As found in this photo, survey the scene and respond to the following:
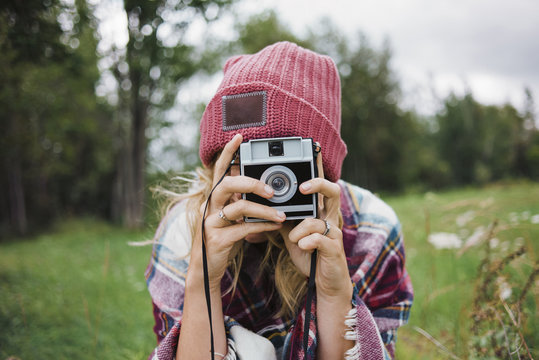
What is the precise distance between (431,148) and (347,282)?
31.6 m

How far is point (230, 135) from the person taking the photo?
1.29 metres

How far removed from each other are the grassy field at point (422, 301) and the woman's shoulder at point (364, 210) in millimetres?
423

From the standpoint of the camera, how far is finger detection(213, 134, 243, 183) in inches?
46.6

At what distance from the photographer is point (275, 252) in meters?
1.57

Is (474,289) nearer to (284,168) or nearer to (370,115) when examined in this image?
(284,168)

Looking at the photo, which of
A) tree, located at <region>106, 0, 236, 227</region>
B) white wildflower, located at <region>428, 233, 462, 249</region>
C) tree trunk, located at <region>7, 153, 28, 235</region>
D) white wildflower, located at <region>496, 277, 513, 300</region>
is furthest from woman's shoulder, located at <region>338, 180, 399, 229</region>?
tree trunk, located at <region>7, 153, 28, 235</region>

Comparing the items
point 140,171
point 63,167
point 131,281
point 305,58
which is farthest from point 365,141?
point 305,58

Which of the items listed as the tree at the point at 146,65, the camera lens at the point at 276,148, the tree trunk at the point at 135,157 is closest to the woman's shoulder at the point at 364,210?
the camera lens at the point at 276,148

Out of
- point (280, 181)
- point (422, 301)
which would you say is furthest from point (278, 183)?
point (422, 301)

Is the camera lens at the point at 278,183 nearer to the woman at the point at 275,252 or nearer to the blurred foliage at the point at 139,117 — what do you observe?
→ the woman at the point at 275,252

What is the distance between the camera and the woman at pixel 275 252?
1218 mm

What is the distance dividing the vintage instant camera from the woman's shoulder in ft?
1.75

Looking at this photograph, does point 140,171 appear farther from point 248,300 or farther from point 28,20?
point 248,300

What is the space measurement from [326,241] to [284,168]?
285mm
